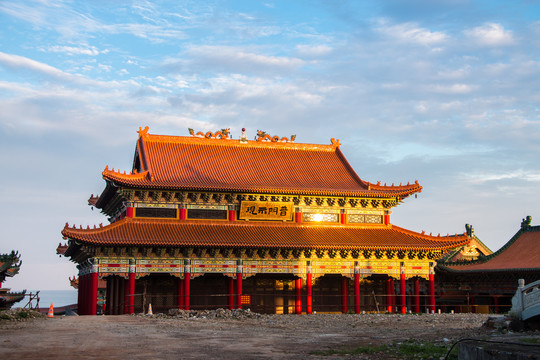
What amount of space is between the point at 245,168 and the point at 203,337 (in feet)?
80.4

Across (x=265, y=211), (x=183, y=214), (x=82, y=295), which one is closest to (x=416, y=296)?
(x=265, y=211)

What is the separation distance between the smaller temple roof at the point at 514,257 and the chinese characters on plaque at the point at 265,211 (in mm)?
12627

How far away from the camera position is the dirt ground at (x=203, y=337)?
17609 millimetres

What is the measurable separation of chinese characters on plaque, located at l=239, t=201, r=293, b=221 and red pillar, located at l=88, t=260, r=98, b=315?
9877 millimetres

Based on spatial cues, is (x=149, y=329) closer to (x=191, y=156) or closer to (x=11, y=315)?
(x=11, y=315)

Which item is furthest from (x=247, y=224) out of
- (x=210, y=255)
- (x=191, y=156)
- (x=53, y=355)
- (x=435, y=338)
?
(x=53, y=355)

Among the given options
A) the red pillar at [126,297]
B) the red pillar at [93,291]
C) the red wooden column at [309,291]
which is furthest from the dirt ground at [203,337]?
the red wooden column at [309,291]

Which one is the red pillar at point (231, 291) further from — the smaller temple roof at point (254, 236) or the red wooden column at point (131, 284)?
the red wooden column at point (131, 284)

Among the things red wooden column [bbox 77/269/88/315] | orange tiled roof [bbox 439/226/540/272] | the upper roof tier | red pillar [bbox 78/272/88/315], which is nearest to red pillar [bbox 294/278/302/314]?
the upper roof tier

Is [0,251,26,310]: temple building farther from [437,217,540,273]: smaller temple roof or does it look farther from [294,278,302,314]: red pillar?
[437,217,540,273]: smaller temple roof

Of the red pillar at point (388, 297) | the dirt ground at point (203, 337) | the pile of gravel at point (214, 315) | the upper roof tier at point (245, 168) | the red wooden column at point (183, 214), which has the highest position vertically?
the upper roof tier at point (245, 168)

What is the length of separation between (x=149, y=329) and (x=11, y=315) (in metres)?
8.83

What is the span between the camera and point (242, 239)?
40.6 meters

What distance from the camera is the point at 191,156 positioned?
4600cm
